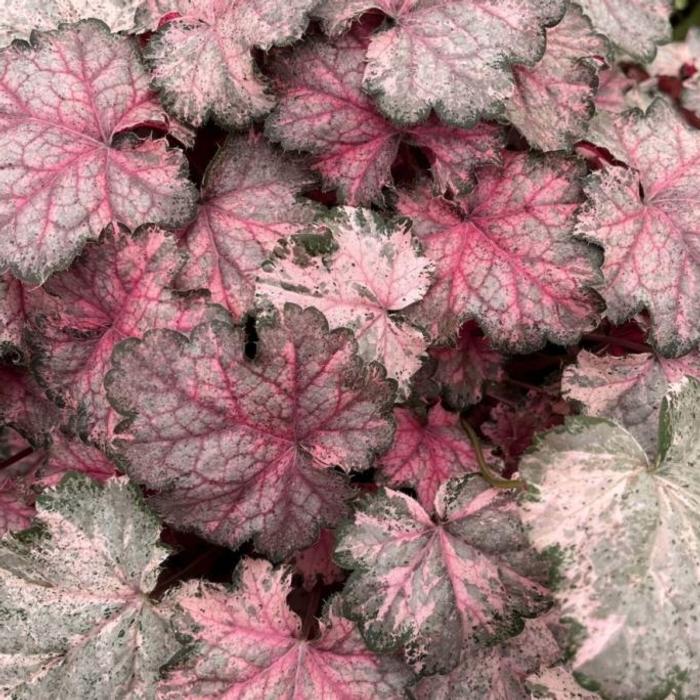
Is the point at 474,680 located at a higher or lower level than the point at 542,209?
lower

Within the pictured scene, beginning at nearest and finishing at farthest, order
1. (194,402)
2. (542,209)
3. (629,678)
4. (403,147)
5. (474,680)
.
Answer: (629,678) → (194,402) → (474,680) → (542,209) → (403,147)

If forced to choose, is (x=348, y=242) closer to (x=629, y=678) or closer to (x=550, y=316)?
(x=550, y=316)

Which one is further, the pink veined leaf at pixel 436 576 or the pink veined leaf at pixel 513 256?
the pink veined leaf at pixel 513 256

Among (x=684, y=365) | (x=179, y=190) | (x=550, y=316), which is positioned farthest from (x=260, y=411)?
(x=684, y=365)

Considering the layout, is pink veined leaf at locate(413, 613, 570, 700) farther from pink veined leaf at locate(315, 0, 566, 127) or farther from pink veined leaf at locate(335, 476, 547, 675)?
pink veined leaf at locate(315, 0, 566, 127)

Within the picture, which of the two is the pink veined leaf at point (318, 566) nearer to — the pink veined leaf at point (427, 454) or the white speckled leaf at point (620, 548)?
the pink veined leaf at point (427, 454)

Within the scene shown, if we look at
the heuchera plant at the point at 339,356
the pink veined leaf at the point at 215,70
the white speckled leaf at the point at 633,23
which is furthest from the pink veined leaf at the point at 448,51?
the white speckled leaf at the point at 633,23

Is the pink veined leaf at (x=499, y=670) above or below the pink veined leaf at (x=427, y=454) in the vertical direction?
below
